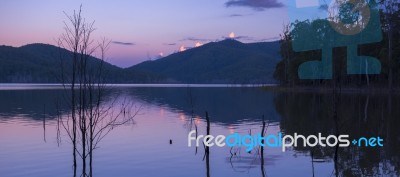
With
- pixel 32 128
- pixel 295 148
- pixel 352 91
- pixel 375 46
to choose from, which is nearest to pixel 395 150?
pixel 295 148

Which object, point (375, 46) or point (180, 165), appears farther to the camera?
point (375, 46)

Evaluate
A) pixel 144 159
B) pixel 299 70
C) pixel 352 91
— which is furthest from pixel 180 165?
pixel 299 70

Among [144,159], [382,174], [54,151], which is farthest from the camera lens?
[54,151]

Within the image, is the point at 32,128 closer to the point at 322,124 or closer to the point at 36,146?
the point at 36,146

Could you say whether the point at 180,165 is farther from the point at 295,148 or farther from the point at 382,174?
the point at 382,174

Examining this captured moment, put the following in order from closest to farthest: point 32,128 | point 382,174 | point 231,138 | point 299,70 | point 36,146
→ point 382,174 < point 36,146 < point 231,138 < point 32,128 < point 299,70

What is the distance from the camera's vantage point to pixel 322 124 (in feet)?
112

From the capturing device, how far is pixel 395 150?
21.4 m

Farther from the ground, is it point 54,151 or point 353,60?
point 353,60

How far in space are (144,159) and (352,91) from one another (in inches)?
2778

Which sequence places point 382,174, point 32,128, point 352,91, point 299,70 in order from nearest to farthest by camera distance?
point 382,174 → point 32,128 → point 352,91 → point 299,70

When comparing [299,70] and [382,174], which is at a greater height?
[299,70]

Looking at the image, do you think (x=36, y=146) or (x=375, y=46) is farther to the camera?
(x=375, y=46)

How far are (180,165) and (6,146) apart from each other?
41.0 feet
